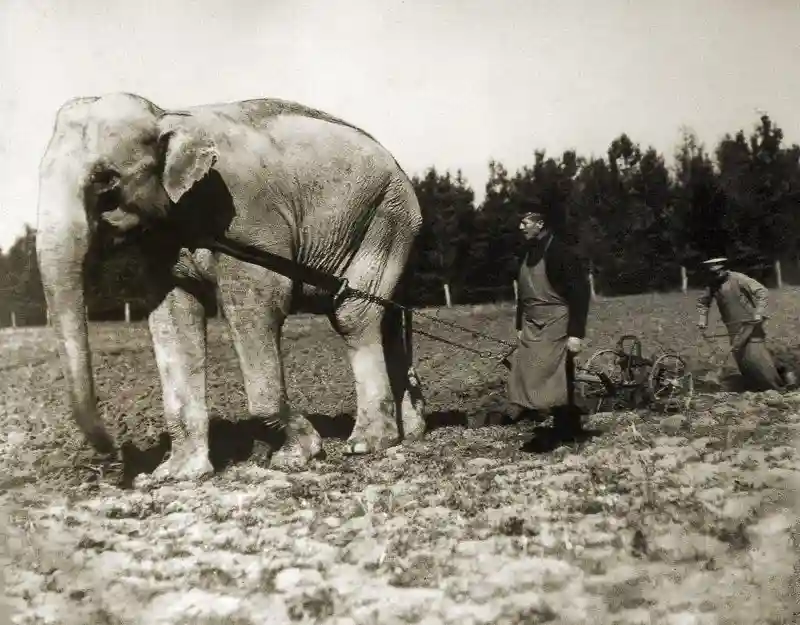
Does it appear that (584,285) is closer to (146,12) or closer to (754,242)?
(754,242)

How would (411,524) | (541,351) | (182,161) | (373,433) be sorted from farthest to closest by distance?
(373,433) < (541,351) < (182,161) < (411,524)

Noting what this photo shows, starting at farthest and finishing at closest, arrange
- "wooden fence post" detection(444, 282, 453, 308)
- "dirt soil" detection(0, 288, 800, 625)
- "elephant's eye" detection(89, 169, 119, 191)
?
"wooden fence post" detection(444, 282, 453, 308)
"elephant's eye" detection(89, 169, 119, 191)
"dirt soil" detection(0, 288, 800, 625)

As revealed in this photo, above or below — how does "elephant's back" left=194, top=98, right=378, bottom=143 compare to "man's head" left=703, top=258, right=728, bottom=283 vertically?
above

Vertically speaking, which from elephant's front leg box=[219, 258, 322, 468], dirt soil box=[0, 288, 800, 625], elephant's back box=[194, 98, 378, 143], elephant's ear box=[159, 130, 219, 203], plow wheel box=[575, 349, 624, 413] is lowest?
dirt soil box=[0, 288, 800, 625]

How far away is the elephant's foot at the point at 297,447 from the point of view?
344 cm

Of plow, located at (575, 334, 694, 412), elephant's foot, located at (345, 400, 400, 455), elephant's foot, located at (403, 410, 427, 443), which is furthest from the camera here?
plow, located at (575, 334, 694, 412)

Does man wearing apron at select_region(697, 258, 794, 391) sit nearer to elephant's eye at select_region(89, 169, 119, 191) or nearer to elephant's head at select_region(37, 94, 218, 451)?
elephant's head at select_region(37, 94, 218, 451)

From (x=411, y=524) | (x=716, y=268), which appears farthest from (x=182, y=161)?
(x=716, y=268)

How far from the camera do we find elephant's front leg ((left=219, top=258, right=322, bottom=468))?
Result: 332 centimetres

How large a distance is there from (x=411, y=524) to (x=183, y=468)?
45.5 inches

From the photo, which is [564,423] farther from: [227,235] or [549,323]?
[227,235]

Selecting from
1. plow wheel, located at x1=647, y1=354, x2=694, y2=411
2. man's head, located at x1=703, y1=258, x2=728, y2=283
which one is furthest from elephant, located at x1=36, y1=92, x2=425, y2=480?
man's head, located at x1=703, y1=258, x2=728, y2=283

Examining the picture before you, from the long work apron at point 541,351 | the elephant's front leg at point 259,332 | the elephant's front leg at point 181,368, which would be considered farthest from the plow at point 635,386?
the elephant's front leg at point 181,368

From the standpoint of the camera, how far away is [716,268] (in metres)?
4.65
